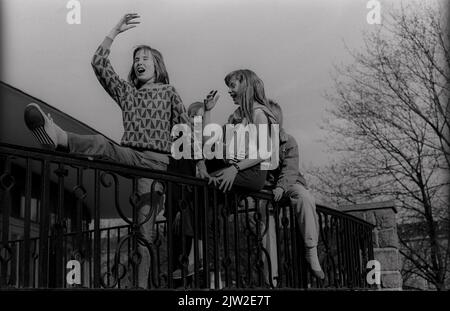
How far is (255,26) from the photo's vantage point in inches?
135

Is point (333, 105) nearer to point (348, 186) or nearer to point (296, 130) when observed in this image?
point (296, 130)

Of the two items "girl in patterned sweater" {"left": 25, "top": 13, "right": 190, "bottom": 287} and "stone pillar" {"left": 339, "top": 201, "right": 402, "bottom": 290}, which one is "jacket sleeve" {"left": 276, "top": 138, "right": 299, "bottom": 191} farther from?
"stone pillar" {"left": 339, "top": 201, "right": 402, "bottom": 290}

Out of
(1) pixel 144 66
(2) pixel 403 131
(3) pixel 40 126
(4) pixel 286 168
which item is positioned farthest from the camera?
(2) pixel 403 131

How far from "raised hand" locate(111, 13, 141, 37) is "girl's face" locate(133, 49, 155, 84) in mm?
156

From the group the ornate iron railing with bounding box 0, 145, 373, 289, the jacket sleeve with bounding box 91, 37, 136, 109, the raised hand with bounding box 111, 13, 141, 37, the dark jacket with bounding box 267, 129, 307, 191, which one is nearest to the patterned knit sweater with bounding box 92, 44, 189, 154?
the jacket sleeve with bounding box 91, 37, 136, 109

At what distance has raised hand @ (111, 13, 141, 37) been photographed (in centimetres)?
320

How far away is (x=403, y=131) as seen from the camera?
15.1 feet

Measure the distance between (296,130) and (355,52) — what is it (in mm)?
623

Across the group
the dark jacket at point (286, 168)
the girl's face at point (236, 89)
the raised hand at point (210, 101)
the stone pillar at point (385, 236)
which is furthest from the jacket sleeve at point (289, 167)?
the stone pillar at point (385, 236)

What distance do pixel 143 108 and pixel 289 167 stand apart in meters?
0.95

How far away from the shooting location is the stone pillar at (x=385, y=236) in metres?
4.55

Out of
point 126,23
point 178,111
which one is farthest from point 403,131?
point 126,23

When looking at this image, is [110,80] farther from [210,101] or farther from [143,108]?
[210,101]
